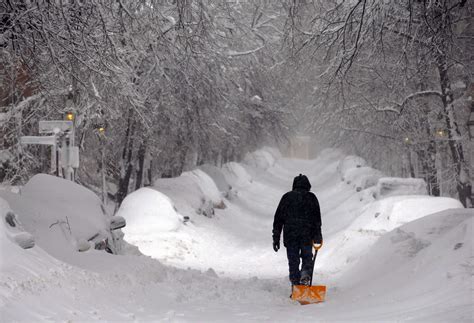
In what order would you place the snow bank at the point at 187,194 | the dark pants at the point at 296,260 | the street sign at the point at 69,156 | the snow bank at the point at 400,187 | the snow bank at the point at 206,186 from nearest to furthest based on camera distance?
the dark pants at the point at 296,260
the street sign at the point at 69,156
the snow bank at the point at 187,194
the snow bank at the point at 400,187
the snow bank at the point at 206,186

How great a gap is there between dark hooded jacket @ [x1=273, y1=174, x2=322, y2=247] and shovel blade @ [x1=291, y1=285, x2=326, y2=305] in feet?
2.88

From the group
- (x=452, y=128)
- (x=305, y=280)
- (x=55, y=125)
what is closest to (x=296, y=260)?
(x=305, y=280)

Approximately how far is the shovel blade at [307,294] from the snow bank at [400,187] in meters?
14.6

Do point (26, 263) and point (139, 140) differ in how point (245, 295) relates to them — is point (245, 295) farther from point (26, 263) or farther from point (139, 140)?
point (139, 140)

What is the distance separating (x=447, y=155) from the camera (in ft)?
65.2

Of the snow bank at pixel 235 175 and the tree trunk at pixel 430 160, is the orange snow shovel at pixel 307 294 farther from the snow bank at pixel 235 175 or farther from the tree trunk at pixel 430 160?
the snow bank at pixel 235 175

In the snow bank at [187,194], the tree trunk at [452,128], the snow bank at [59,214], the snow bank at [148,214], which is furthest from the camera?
the snow bank at [187,194]

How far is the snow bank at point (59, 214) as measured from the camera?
26.0 ft

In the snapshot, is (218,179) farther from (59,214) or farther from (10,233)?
(10,233)

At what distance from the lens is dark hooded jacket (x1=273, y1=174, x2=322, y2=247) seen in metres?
8.52

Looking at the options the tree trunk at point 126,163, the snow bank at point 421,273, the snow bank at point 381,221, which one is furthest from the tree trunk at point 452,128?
the tree trunk at point 126,163

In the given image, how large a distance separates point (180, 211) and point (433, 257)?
13.1 m

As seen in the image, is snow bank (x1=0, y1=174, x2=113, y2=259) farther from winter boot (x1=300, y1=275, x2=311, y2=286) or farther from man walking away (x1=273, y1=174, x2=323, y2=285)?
winter boot (x1=300, y1=275, x2=311, y2=286)

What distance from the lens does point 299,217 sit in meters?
8.56
